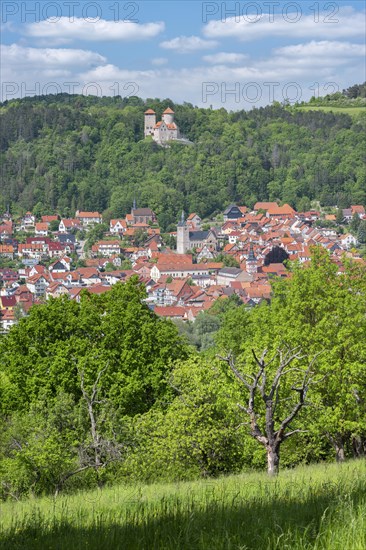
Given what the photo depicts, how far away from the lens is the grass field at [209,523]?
10.3ft

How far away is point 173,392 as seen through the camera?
1614 centimetres

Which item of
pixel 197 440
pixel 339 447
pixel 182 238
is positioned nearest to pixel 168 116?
pixel 182 238

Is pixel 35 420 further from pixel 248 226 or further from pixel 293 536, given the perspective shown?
pixel 248 226

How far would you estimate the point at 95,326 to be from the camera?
1719 cm

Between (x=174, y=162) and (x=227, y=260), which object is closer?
(x=227, y=260)

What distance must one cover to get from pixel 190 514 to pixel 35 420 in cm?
971

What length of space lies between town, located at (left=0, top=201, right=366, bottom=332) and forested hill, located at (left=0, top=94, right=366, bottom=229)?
4.32 m

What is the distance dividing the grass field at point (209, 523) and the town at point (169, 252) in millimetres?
63322

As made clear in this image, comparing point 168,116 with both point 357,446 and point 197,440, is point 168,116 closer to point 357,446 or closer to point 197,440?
point 357,446

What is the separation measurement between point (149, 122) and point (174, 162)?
742 inches

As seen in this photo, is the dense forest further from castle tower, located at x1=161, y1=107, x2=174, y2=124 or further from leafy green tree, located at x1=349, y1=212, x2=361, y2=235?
castle tower, located at x1=161, y1=107, x2=174, y2=124

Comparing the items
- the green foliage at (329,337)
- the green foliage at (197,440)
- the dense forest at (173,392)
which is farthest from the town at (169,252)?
the green foliage at (197,440)

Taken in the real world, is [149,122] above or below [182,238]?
above

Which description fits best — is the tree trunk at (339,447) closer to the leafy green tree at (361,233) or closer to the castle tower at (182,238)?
the castle tower at (182,238)
